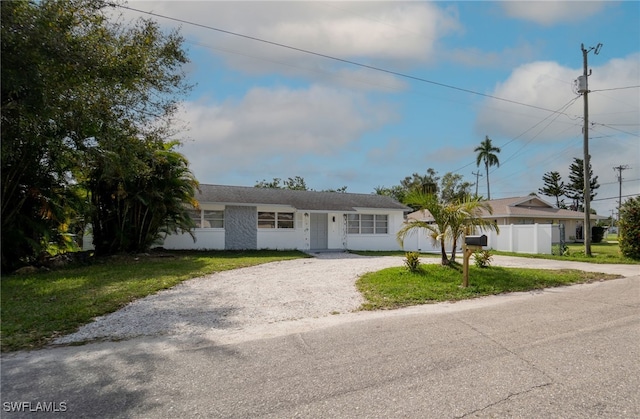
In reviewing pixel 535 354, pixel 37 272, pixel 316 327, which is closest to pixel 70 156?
pixel 37 272

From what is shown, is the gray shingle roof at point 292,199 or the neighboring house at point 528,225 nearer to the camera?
the gray shingle roof at point 292,199

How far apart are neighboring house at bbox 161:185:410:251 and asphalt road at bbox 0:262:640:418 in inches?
526

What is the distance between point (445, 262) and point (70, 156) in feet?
35.7

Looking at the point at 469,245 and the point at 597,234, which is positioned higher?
the point at 469,245

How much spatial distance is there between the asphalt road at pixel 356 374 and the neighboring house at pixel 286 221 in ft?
43.8

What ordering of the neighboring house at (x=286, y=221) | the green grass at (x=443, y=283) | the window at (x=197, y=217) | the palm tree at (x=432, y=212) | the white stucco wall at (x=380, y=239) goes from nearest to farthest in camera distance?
the green grass at (x=443, y=283)
the palm tree at (x=432, y=212)
the window at (x=197, y=217)
the neighboring house at (x=286, y=221)
the white stucco wall at (x=380, y=239)

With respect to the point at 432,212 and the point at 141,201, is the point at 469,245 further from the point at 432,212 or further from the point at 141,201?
the point at 141,201

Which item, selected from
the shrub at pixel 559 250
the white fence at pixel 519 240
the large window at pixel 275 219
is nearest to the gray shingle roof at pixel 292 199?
the large window at pixel 275 219

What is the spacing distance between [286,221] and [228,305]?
1292cm

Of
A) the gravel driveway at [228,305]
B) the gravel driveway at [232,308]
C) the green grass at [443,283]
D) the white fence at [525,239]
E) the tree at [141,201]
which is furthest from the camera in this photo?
the white fence at [525,239]

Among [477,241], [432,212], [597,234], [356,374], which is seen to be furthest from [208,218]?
[597,234]

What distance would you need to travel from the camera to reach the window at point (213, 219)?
59.4 ft

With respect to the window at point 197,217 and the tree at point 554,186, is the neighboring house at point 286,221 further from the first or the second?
the tree at point 554,186

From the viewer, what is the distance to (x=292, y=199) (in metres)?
20.4
